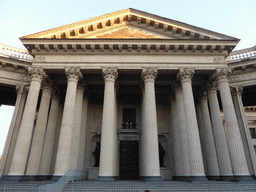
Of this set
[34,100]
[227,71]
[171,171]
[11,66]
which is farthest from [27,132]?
[227,71]

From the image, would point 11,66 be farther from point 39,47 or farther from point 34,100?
point 34,100

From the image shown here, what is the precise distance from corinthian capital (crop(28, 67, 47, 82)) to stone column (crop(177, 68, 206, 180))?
1183 cm

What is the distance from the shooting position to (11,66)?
18.6 metres

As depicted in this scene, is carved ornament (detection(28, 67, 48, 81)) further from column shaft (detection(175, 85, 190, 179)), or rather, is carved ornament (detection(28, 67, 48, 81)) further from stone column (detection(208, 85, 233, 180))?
stone column (detection(208, 85, 233, 180))

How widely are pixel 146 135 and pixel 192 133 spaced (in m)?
3.50

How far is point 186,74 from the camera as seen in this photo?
15633 mm

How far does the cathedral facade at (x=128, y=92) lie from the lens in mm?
13828

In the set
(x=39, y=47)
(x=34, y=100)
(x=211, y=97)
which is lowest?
(x=34, y=100)

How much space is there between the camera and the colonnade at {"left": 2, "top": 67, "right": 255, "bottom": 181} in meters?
13.3

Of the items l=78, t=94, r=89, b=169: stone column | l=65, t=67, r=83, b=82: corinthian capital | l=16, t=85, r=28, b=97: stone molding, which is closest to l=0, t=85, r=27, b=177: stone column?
l=16, t=85, r=28, b=97: stone molding

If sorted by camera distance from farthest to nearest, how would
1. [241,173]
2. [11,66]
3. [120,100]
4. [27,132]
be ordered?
[120,100] → [11,66] → [27,132] → [241,173]

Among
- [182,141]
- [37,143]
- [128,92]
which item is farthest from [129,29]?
[37,143]

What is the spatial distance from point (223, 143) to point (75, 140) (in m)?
12.7

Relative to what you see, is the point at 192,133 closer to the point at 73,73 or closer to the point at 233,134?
the point at 233,134
